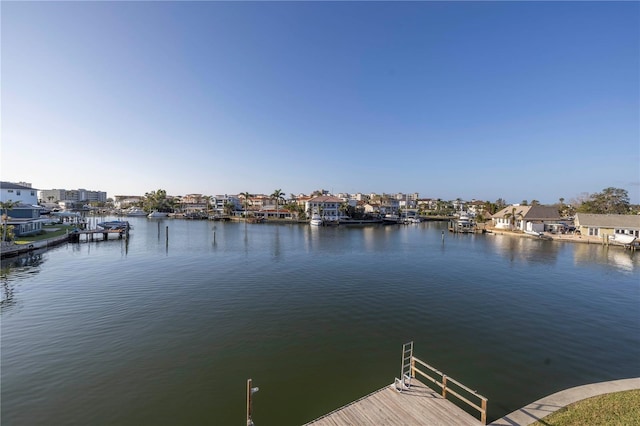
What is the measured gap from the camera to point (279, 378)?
11.7m

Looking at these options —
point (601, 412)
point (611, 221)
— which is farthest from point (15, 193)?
point (611, 221)

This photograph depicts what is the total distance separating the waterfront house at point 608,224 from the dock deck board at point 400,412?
66312 mm

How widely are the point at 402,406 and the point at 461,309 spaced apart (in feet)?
42.7

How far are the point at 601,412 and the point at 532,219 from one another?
238ft

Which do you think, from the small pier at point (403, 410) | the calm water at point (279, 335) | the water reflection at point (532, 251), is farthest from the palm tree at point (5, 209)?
the water reflection at point (532, 251)

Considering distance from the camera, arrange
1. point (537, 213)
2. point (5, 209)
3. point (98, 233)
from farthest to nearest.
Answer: point (537, 213) < point (98, 233) < point (5, 209)

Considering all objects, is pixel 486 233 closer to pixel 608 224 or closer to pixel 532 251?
pixel 608 224

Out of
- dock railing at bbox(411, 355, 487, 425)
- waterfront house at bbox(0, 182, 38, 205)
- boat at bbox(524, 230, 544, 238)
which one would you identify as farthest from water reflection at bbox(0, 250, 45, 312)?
boat at bbox(524, 230, 544, 238)

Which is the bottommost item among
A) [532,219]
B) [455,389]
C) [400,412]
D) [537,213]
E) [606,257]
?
[455,389]

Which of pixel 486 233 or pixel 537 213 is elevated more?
pixel 537 213

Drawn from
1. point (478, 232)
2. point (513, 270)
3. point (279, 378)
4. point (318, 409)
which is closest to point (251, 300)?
point (279, 378)

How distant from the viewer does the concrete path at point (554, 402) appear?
830cm

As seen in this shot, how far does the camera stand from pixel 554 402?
9.02 m

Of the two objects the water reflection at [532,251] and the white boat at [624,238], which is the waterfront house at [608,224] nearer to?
the white boat at [624,238]
